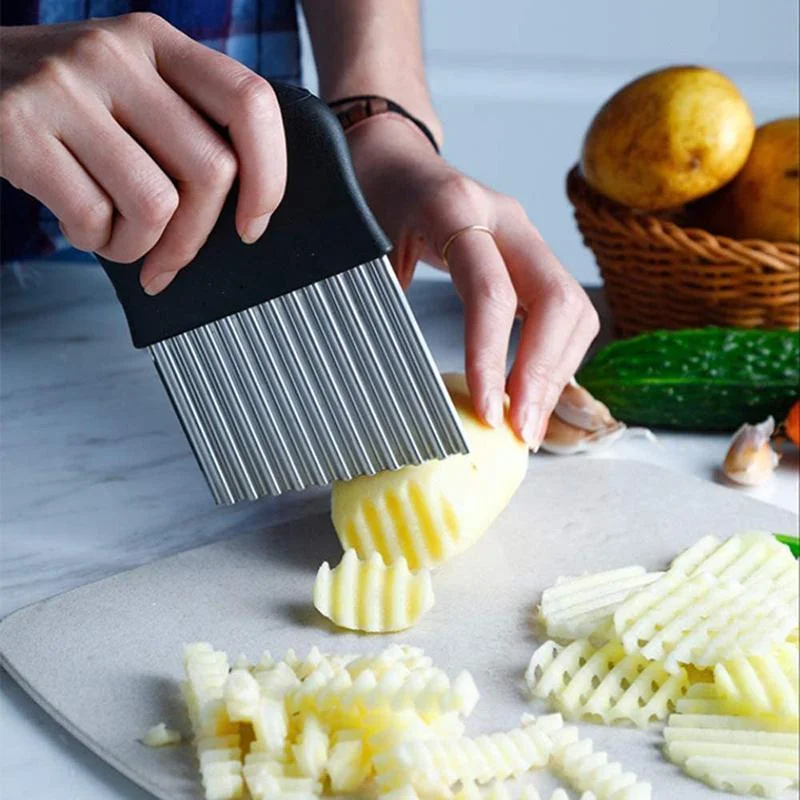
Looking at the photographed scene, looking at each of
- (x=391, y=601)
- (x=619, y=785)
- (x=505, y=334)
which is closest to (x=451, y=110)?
(x=505, y=334)

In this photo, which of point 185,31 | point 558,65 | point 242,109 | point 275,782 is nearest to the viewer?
point 275,782

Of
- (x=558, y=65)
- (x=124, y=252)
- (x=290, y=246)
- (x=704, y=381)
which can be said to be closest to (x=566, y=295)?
(x=704, y=381)

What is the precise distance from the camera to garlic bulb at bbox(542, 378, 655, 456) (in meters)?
1.45

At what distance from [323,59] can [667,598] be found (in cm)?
92

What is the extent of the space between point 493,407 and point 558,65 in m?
2.13

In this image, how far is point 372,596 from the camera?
3.69 feet

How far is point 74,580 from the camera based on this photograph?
1218 mm

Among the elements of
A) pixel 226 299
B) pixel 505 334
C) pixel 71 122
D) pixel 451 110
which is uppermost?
pixel 71 122

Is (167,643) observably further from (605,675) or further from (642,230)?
(642,230)

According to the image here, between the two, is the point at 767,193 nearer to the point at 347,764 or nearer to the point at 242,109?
the point at 242,109

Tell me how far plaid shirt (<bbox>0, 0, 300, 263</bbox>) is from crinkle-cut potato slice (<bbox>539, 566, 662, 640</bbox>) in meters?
0.95

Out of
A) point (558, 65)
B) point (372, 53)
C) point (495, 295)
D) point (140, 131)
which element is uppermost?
point (140, 131)

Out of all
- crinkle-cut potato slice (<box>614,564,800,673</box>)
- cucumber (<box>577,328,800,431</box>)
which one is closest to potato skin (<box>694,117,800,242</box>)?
cucumber (<box>577,328,800,431</box>)

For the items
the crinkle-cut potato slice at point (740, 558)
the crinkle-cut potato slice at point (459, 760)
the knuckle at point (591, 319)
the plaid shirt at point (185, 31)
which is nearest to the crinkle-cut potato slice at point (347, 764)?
the crinkle-cut potato slice at point (459, 760)
